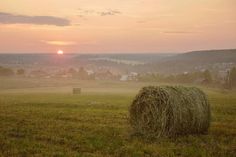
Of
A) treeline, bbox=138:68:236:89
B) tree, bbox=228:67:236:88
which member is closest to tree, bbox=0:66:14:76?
treeline, bbox=138:68:236:89

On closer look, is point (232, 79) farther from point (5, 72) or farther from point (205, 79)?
point (5, 72)

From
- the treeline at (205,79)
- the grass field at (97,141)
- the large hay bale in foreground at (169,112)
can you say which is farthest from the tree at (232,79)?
the large hay bale in foreground at (169,112)

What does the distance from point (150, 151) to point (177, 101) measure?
3.42 metres

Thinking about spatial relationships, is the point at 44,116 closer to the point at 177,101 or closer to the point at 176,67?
the point at 177,101

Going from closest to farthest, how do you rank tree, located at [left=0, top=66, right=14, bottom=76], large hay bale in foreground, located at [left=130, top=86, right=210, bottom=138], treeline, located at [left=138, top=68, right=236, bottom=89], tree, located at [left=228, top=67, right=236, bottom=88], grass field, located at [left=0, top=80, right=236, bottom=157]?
grass field, located at [left=0, top=80, right=236, bottom=157] → large hay bale in foreground, located at [left=130, top=86, right=210, bottom=138] → tree, located at [left=228, top=67, right=236, bottom=88] → treeline, located at [left=138, top=68, right=236, bottom=89] → tree, located at [left=0, top=66, right=14, bottom=76]

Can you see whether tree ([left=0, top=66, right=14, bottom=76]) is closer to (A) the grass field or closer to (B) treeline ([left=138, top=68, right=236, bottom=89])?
(B) treeline ([left=138, top=68, right=236, bottom=89])

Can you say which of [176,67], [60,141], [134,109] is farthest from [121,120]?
[176,67]

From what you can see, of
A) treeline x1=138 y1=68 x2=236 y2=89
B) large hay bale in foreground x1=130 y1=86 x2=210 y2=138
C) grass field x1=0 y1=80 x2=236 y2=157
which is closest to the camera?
grass field x1=0 y1=80 x2=236 y2=157

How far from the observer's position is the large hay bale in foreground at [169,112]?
588 inches

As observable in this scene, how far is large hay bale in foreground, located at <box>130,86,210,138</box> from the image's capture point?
1493cm

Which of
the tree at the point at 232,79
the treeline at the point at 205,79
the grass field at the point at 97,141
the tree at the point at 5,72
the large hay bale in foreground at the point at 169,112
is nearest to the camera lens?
the grass field at the point at 97,141

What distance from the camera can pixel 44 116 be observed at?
67.9ft

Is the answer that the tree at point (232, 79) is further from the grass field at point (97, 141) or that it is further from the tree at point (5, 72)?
the tree at point (5, 72)

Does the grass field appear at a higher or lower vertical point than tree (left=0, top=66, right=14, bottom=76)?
lower
